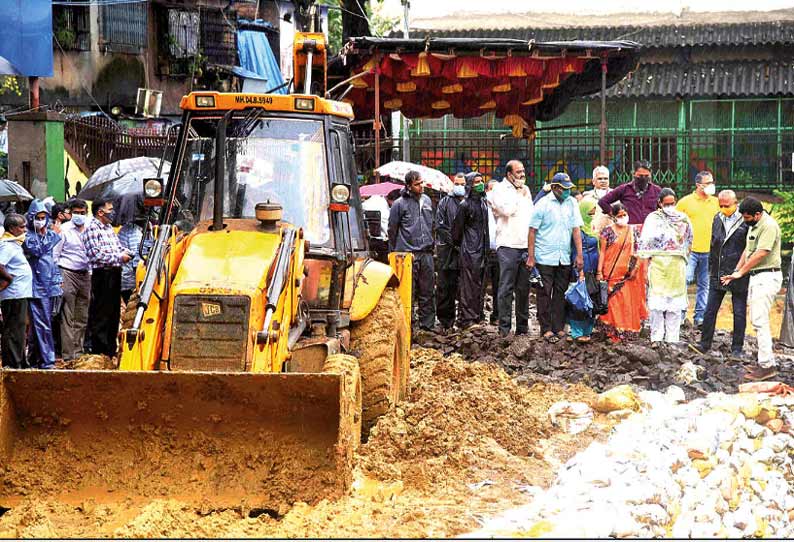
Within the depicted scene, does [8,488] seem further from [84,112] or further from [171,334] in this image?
[84,112]

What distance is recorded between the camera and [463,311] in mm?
15125

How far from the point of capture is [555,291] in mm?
13977

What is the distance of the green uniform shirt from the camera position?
1245 cm

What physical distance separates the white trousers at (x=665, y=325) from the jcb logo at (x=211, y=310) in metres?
7.39

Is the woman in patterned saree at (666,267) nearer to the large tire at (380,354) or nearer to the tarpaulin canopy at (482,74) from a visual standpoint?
the tarpaulin canopy at (482,74)

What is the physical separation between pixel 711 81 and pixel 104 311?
15.9 m

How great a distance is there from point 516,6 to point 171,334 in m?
22.3

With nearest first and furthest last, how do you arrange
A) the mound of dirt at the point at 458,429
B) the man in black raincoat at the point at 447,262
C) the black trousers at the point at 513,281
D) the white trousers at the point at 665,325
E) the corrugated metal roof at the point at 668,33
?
the mound of dirt at the point at 458,429 → the white trousers at the point at 665,325 → the black trousers at the point at 513,281 → the man in black raincoat at the point at 447,262 → the corrugated metal roof at the point at 668,33

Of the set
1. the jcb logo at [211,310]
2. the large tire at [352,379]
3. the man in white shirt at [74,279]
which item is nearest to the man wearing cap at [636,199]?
the man in white shirt at [74,279]

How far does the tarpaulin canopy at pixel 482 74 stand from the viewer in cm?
1722

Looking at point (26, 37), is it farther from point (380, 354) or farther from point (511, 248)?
point (380, 354)

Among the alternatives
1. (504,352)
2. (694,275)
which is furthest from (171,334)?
(694,275)

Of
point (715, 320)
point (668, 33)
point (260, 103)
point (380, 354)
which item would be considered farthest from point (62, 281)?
point (668, 33)

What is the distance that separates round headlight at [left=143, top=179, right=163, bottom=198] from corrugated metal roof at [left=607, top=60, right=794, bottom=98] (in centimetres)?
1754
